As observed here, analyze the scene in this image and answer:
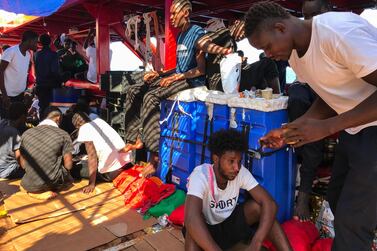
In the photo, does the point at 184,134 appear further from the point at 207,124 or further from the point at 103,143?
the point at 103,143

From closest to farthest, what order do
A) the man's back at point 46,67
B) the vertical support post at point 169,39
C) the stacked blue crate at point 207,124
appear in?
the stacked blue crate at point 207,124 → the vertical support post at point 169,39 → the man's back at point 46,67

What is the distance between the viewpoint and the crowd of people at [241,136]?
153cm

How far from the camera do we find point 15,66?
560 centimetres

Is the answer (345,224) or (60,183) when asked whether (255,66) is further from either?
(60,183)

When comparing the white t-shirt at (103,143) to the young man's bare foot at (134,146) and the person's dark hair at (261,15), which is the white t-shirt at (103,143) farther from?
the person's dark hair at (261,15)

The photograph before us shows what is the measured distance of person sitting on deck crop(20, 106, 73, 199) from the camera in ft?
12.8

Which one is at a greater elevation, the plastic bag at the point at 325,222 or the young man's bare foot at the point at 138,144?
the young man's bare foot at the point at 138,144

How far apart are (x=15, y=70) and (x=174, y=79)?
3214 millimetres

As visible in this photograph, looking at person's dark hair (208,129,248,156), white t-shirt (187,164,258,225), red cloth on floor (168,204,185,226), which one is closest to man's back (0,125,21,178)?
red cloth on floor (168,204,185,226)

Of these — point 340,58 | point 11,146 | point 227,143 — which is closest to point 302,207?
point 227,143

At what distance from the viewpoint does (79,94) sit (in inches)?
270

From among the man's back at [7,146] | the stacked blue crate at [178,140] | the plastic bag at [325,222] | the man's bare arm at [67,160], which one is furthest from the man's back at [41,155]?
the plastic bag at [325,222]

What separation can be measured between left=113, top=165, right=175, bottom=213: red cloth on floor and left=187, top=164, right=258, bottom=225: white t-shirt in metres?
1.18

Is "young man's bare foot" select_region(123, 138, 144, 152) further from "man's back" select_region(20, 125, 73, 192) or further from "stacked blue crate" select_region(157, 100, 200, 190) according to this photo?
"man's back" select_region(20, 125, 73, 192)
